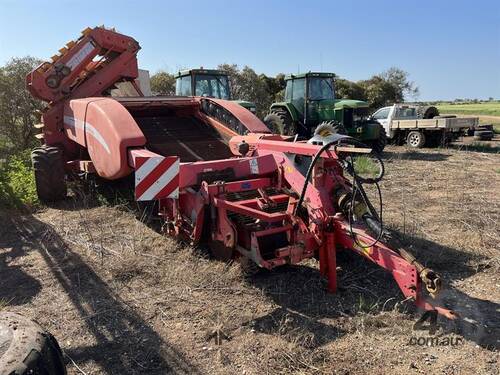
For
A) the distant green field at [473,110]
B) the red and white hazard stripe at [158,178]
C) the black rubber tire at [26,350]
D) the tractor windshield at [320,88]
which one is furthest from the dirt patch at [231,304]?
Result: the distant green field at [473,110]

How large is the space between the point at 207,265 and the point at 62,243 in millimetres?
1918

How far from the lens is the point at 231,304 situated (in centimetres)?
381

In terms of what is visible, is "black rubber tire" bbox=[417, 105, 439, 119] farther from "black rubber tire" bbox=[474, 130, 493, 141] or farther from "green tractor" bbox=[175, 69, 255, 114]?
"green tractor" bbox=[175, 69, 255, 114]

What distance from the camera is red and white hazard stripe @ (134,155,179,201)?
454 cm

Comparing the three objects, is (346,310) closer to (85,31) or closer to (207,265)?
(207,265)

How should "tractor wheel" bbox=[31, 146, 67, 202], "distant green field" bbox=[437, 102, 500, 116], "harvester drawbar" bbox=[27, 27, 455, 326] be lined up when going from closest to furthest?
"harvester drawbar" bbox=[27, 27, 455, 326] → "tractor wheel" bbox=[31, 146, 67, 202] → "distant green field" bbox=[437, 102, 500, 116]

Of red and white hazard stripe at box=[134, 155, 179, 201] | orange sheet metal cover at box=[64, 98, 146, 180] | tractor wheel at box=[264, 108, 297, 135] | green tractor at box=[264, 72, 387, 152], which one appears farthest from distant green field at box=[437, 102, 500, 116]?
red and white hazard stripe at box=[134, 155, 179, 201]

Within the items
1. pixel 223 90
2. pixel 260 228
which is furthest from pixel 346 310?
pixel 223 90

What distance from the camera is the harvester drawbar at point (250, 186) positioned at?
377 cm

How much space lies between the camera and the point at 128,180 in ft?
23.8

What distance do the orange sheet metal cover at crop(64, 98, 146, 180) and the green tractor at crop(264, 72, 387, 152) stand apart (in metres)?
7.67

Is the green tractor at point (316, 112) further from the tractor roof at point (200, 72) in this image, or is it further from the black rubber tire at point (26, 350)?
the black rubber tire at point (26, 350)

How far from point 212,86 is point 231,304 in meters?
9.58

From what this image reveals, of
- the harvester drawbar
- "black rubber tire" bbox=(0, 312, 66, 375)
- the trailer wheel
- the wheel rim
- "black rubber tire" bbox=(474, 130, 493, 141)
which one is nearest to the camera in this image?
"black rubber tire" bbox=(0, 312, 66, 375)
